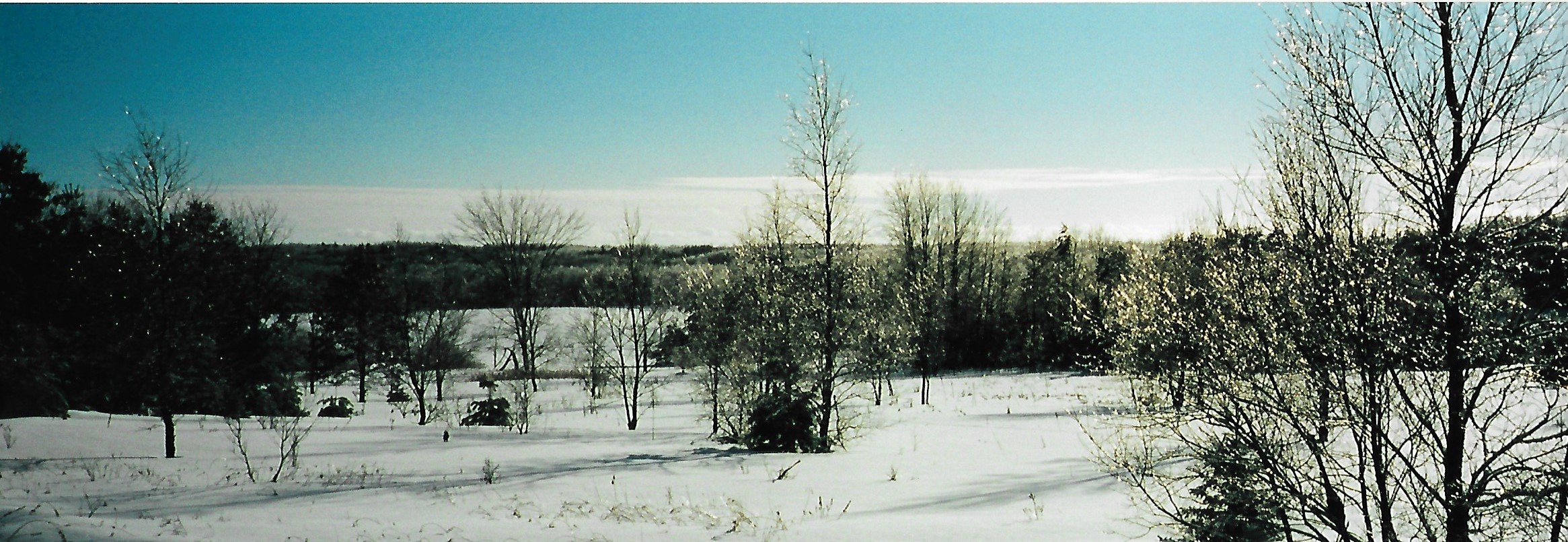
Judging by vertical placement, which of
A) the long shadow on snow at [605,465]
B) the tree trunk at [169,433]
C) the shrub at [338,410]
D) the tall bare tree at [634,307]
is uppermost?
the tall bare tree at [634,307]

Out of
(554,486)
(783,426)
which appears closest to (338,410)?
(783,426)

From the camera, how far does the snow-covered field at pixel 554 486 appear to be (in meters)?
8.16

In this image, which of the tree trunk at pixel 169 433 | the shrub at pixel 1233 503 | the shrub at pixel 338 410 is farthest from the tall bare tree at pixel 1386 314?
the shrub at pixel 338 410

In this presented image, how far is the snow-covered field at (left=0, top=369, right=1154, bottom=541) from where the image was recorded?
321 inches

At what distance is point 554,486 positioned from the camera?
39.4 feet

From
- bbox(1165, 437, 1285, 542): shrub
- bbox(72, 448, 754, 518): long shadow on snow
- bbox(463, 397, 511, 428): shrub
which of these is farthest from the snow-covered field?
bbox(463, 397, 511, 428): shrub

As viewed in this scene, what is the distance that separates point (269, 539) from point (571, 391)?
1187 inches

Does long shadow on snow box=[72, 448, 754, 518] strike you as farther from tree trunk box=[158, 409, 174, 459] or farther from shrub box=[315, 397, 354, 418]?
shrub box=[315, 397, 354, 418]

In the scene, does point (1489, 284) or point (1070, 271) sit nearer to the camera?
point (1489, 284)

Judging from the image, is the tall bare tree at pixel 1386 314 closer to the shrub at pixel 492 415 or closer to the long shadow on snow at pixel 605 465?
the long shadow on snow at pixel 605 465

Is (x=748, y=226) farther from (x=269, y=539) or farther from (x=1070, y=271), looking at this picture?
(x=1070, y=271)

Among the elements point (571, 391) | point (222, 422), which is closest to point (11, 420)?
point (222, 422)

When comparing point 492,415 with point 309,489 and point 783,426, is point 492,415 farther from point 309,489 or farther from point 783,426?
point 309,489

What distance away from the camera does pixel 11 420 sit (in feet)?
57.5
